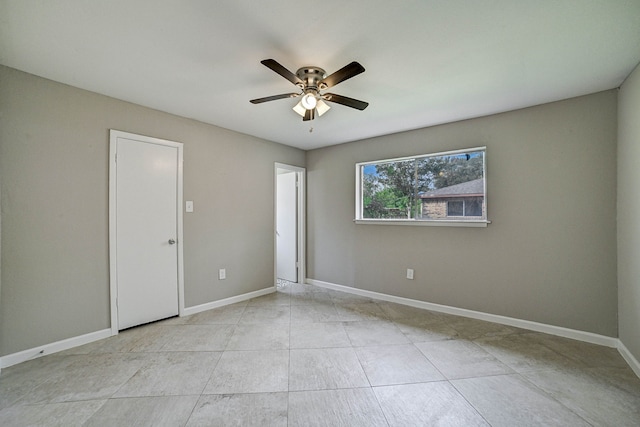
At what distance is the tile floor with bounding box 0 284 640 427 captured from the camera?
62.0 inches

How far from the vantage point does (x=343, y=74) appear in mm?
1732

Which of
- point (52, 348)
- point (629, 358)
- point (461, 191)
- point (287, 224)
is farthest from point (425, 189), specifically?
point (52, 348)

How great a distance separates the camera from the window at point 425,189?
10.2 ft

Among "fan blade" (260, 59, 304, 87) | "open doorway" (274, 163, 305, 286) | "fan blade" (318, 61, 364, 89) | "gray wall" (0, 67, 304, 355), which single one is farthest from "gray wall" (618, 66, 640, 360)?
"gray wall" (0, 67, 304, 355)

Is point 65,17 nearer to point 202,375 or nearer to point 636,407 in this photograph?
point 202,375

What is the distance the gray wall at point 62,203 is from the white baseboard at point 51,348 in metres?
0.04

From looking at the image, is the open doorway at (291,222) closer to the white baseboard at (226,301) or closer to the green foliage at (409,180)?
the white baseboard at (226,301)

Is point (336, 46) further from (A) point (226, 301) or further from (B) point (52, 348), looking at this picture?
(B) point (52, 348)

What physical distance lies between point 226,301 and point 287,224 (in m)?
1.73

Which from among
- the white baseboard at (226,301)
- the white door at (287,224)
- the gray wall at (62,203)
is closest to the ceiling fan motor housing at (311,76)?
the gray wall at (62,203)

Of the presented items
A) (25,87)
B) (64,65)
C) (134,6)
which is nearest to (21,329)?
(25,87)

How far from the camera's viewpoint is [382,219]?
3791mm

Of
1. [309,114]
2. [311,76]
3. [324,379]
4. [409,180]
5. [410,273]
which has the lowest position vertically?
[324,379]

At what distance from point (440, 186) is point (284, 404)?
2.91 m
